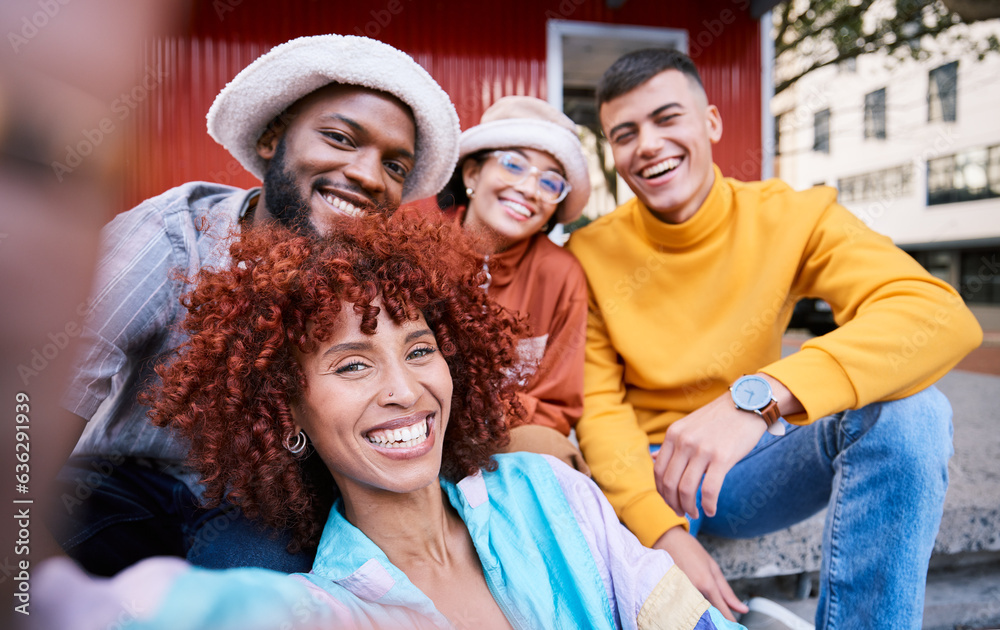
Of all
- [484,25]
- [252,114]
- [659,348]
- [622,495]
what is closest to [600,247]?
[659,348]

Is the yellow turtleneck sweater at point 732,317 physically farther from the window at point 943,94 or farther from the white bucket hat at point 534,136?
the window at point 943,94

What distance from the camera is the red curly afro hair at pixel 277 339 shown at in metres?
1.33

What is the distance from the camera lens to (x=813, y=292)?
6.98 ft

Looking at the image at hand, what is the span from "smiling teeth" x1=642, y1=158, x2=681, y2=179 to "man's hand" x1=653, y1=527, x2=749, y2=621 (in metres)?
1.25

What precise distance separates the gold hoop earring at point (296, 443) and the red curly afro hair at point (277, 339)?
15 millimetres

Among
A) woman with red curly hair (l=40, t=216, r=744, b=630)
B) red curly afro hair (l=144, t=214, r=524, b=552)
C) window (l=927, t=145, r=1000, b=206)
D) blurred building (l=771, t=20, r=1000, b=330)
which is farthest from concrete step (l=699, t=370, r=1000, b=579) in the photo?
window (l=927, t=145, r=1000, b=206)

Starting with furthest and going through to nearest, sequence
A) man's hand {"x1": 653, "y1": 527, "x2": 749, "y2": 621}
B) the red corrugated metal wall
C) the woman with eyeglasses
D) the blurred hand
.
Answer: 1. the red corrugated metal wall
2. the woman with eyeglasses
3. the blurred hand
4. man's hand {"x1": 653, "y1": 527, "x2": 749, "y2": 621}

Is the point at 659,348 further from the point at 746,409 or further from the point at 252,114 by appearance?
the point at 252,114

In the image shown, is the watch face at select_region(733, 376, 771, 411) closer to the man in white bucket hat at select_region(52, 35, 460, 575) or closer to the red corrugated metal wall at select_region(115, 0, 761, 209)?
the man in white bucket hat at select_region(52, 35, 460, 575)

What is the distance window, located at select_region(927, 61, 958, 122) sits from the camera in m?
17.3

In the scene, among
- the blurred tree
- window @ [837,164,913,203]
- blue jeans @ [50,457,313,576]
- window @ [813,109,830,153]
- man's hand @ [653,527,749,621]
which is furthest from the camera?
window @ [837,164,913,203]

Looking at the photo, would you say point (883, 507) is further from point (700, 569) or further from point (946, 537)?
point (946, 537)

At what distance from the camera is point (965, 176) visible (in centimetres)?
1875

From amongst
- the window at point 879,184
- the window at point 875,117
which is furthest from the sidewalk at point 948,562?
the window at point 879,184
